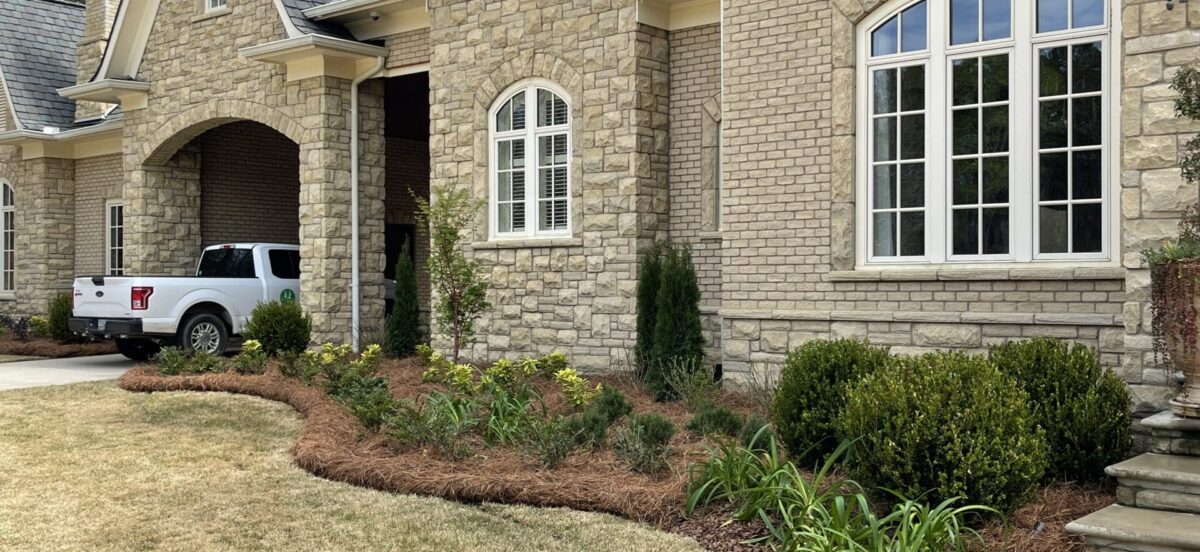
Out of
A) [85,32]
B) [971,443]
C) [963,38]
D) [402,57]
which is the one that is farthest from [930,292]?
[85,32]

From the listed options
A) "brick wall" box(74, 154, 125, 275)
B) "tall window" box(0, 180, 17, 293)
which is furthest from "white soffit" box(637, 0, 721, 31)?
"tall window" box(0, 180, 17, 293)

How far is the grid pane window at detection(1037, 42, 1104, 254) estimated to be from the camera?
8.29m

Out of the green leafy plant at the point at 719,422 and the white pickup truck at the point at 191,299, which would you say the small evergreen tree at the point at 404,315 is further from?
the green leafy plant at the point at 719,422

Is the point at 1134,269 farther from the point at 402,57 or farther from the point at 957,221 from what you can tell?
the point at 402,57

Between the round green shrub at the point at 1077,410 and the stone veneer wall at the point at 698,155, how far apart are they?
516cm

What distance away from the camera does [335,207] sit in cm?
1530

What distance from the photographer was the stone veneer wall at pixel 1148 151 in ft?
22.7

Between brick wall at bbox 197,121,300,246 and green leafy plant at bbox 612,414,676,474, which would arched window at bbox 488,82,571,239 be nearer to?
green leafy plant at bbox 612,414,676,474

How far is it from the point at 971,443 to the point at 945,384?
44 centimetres

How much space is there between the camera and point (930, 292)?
355 inches

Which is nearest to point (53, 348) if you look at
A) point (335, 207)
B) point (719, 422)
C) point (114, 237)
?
point (114, 237)

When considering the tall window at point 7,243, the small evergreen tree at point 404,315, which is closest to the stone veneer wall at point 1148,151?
the small evergreen tree at point 404,315

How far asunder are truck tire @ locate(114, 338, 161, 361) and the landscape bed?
7.70 meters

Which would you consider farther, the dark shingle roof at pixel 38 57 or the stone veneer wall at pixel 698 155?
the dark shingle roof at pixel 38 57
